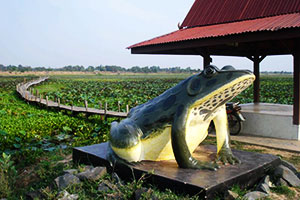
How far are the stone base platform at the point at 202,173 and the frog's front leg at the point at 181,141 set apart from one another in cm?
8

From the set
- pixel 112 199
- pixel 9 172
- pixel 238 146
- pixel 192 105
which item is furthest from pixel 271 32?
pixel 9 172

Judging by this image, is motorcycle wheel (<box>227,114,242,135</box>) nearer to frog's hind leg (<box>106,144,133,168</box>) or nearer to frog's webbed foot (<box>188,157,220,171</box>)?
frog's webbed foot (<box>188,157,220,171</box>)

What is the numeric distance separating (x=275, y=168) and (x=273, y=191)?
482 millimetres

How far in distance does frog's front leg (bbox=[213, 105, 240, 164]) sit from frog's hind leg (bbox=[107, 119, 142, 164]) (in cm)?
105

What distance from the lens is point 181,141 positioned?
338 centimetres

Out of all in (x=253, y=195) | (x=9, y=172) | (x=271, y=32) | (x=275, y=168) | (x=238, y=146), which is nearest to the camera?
(x=253, y=195)

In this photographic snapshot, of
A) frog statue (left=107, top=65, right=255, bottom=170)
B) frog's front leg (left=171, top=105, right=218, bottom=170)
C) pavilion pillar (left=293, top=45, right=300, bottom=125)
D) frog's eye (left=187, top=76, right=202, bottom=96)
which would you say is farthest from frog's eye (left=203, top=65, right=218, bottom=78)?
pavilion pillar (left=293, top=45, right=300, bottom=125)

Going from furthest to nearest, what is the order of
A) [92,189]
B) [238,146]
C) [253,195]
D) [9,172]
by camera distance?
[238,146] → [9,172] → [92,189] → [253,195]

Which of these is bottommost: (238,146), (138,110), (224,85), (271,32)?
(238,146)

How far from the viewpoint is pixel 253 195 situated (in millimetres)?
3230

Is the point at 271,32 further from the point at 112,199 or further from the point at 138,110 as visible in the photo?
the point at 112,199

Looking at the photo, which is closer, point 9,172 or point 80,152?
point 80,152

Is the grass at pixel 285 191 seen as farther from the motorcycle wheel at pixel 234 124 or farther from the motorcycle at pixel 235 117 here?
the motorcycle wheel at pixel 234 124

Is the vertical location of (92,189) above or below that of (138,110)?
below
